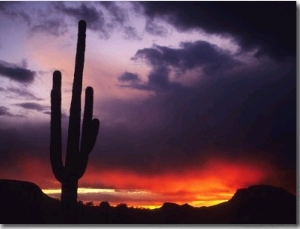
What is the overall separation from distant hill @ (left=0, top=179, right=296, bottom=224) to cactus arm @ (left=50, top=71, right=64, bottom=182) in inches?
31.7

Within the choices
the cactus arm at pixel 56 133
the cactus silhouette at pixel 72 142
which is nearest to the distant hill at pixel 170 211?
the cactus silhouette at pixel 72 142

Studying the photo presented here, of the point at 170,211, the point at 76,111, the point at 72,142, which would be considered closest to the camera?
the point at 72,142

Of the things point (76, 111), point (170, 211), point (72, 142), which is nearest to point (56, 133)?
point (72, 142)

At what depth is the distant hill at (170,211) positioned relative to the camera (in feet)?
29.5

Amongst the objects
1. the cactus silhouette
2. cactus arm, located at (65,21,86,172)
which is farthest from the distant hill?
cactus arm, located at (65,21,86,172)

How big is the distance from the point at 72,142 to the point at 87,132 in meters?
0.34

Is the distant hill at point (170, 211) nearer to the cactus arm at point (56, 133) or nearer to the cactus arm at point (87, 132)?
the cactus arm at point (56, 133)

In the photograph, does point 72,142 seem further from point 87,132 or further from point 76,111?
point 76,111

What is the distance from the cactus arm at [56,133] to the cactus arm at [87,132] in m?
0.40

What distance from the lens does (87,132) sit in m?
8.99

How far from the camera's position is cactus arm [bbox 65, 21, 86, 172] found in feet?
29.3

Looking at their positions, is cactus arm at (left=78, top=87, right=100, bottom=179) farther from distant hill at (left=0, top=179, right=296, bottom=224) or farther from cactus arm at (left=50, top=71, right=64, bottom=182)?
distant hill at (left=0, top=179, right=296, bottom=224)

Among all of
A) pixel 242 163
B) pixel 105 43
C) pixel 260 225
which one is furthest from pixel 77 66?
pixel 260 225

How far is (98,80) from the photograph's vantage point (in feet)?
33.2
